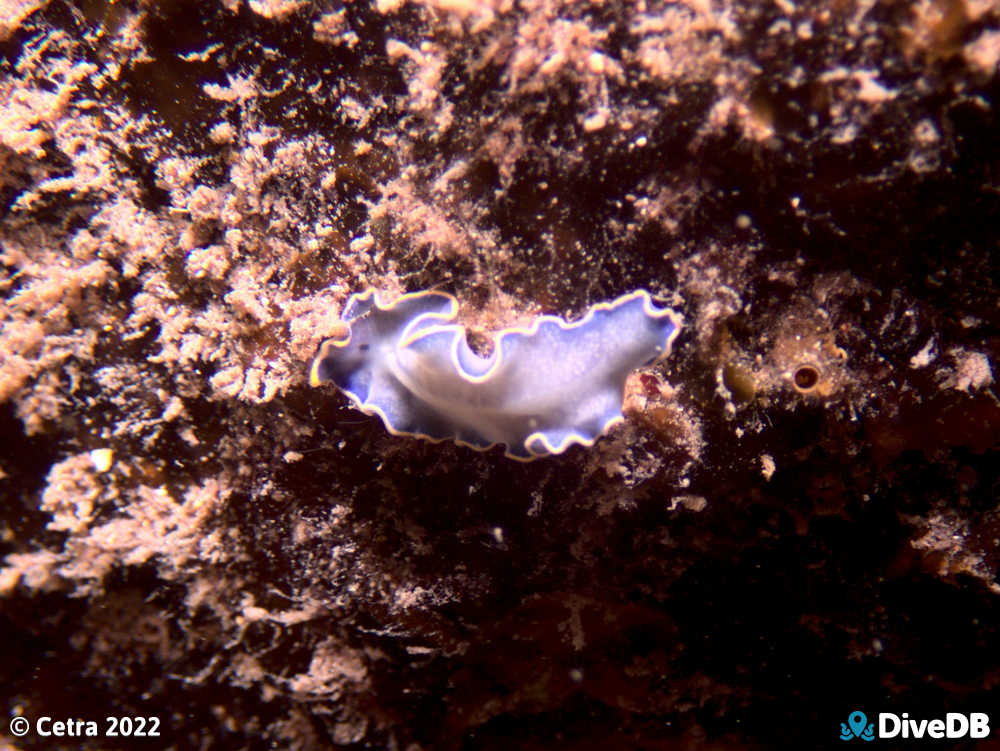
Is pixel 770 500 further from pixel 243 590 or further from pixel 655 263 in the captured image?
pixel 243 590

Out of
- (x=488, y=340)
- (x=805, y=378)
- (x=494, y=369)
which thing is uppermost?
(x=488, y=340)

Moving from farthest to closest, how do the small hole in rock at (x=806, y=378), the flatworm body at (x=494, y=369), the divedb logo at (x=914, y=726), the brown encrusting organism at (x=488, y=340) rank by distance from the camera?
the divedb logo at (x=914, y=726)
the small hole in rock at (x=806, y=378)
the flatworm body at (x=494, y=369)
the brown encrusting organism at (x=488, y=340)

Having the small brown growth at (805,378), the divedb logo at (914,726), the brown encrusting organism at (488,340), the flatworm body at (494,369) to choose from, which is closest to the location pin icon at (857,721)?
the divedb logo at (914,726)

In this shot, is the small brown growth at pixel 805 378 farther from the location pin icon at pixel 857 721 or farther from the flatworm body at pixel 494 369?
the location pin icon at pixel 857 721

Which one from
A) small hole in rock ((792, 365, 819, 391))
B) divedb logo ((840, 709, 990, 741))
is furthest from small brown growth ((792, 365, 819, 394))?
divedb logo ((840, 709, 990, 741))

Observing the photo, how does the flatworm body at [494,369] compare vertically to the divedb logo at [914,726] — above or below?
above

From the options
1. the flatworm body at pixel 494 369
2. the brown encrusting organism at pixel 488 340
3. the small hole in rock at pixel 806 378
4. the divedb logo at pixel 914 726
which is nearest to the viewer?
the brown encrusting organism at pixel 488 340

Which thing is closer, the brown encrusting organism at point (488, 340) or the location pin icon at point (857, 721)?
the brown encrusting organism at point (488, 340)

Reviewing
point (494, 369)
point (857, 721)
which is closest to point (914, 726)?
point (857, 721)

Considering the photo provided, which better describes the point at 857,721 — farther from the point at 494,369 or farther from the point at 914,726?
the point at 494,369
